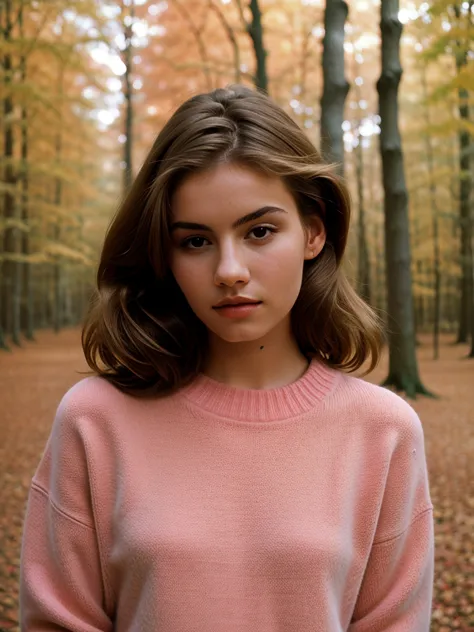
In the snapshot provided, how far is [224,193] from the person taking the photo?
1.09 m

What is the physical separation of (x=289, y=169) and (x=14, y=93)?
805 cm

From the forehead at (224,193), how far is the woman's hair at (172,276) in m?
0.02

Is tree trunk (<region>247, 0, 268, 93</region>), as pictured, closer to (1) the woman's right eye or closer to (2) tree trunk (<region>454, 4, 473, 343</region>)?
(2) tree trunk (<region>454, 4, 473, 343</region>)

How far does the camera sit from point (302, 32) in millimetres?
10234

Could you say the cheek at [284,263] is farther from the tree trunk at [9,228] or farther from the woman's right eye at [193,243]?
the tree trunk at [9,228]

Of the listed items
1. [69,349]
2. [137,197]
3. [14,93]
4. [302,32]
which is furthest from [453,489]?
[69,349]

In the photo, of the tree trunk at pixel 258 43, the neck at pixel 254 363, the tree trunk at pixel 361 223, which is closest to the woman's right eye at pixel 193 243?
the neck at pixel 254 363

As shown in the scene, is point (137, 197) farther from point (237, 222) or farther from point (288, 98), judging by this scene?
point (288, 98)

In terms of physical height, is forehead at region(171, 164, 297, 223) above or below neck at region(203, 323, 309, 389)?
above

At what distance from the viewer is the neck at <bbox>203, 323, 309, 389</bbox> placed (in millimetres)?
1249

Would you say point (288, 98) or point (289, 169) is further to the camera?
point (288, 98)

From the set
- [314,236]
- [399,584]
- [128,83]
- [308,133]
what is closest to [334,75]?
[308,133]

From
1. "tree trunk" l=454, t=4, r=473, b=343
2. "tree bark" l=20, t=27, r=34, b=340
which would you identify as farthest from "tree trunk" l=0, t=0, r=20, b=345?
"tree trunk" l=454, t=4, r=473, b=343

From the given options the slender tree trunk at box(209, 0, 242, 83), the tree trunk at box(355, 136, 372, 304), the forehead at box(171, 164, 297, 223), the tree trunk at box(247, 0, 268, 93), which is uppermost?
the slender tree trunk at box(209, 0, 242, 83)
